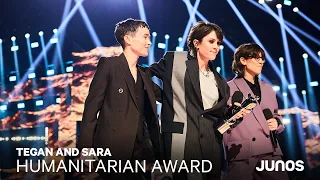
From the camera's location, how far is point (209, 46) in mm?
2336

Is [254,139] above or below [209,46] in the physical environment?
below

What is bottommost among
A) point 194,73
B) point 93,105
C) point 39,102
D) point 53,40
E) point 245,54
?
point 39,102

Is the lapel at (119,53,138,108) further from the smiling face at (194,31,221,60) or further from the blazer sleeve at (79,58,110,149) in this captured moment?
the smiling face at (194,31,221,60)

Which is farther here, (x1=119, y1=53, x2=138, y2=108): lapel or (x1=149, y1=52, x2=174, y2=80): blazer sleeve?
(x1=149, y1=52, x2=174, y2=80): blazer sleeve

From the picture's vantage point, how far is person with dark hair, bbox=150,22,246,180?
86.4 inches

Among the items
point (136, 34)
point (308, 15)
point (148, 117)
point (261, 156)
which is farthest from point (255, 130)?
point (308, 15)

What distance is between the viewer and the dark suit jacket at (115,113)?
2.08m

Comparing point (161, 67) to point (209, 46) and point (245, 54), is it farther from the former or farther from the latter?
point (245, 54)

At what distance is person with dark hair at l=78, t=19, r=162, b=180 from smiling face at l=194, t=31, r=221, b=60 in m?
0.35

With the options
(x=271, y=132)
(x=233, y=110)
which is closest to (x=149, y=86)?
(x=233, y=110)

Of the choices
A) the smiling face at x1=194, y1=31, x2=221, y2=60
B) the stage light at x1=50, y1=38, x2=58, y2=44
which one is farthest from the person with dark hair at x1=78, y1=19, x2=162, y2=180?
the stage light at x1=50, y1=38, x2=58, y2=44

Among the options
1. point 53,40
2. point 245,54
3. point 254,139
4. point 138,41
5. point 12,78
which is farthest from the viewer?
point 12,78

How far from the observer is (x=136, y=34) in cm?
232

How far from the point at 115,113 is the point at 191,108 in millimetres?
427
